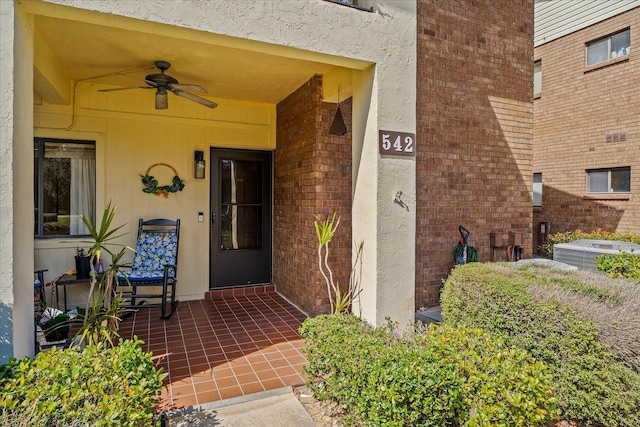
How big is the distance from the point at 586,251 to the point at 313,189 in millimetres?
4000

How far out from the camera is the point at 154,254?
16.8 feet

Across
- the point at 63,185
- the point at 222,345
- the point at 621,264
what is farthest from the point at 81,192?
the point at 621,264

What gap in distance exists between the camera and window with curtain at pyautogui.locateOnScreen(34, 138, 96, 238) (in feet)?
15.7

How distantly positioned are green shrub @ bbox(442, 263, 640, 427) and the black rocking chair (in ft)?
11.8

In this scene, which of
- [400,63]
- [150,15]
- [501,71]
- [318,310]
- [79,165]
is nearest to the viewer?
[150,15]

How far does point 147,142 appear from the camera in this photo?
527 centimetres

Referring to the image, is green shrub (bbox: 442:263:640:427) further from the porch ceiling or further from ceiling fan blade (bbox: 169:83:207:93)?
ceiling fan blade (bbox: 169:83:207:93)

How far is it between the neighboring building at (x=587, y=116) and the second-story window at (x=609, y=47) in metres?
0.02

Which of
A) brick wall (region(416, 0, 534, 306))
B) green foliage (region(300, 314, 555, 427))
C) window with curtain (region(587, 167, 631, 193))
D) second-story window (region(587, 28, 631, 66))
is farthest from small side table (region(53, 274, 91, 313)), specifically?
second-story window (region(587, 28, 631, 66))

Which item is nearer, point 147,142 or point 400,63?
point 400,63

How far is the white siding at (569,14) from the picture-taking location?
8.20 meters

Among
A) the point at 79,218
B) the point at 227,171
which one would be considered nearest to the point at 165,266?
the point at 79,218

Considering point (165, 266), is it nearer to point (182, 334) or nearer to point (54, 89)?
point (182, 334)

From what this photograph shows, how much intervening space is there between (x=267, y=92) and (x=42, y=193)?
316 centimetres
